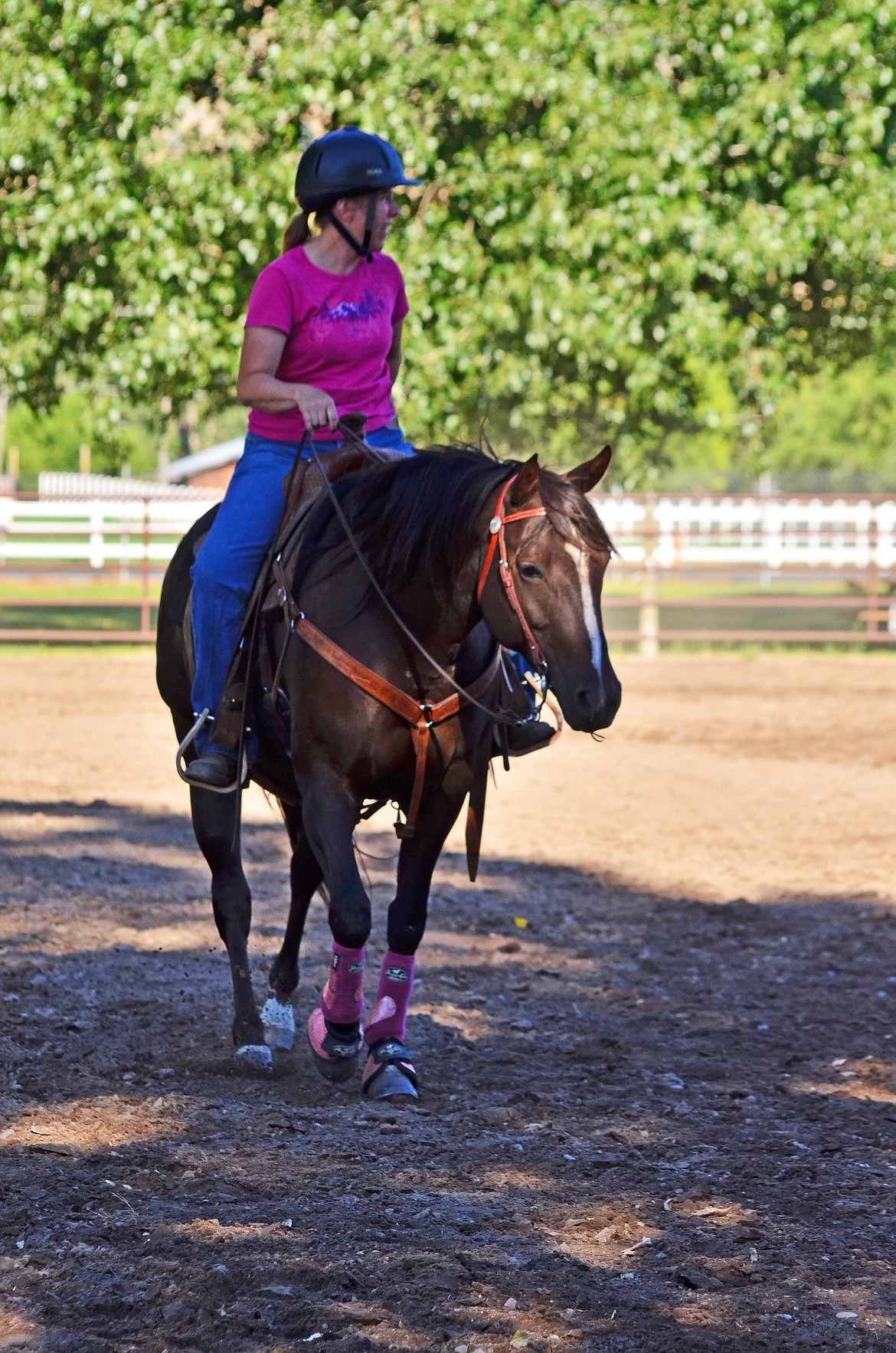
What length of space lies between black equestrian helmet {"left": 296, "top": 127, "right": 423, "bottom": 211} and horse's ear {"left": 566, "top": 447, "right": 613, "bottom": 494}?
109 centimetres

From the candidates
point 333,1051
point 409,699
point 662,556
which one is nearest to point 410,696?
point 409,699

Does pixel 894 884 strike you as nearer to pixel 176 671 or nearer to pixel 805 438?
pixel 176 671

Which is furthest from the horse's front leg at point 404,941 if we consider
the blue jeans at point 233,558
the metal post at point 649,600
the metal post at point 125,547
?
the metal post at point 125,547

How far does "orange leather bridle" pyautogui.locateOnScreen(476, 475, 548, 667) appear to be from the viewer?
388cm

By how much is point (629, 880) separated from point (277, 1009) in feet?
10.9

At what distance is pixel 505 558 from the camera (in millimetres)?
3949

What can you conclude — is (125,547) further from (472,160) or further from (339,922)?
(339,922)

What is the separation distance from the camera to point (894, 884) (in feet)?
25.7

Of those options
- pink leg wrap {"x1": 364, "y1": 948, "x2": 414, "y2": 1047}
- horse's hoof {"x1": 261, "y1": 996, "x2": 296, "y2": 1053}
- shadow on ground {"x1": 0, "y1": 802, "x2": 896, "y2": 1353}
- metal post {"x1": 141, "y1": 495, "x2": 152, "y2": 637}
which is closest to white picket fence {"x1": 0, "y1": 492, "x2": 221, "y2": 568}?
metal post {"x1": 141, "y1": 495, "x2": 152, "y2": 637}

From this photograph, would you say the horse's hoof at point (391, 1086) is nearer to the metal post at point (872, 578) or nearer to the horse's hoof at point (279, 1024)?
the horse's hoof at point (279, 1024)

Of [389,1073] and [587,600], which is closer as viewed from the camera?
[587,600]

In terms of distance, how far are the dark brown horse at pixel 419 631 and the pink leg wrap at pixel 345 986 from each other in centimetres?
3

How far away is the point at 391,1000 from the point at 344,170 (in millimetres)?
2443

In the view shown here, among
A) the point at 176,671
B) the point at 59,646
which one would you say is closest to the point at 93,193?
the point at 59,646
